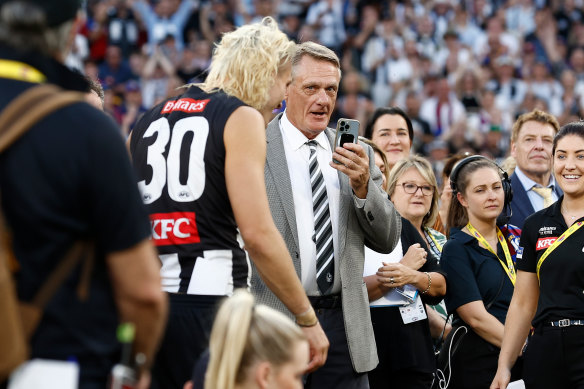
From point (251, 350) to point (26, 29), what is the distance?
1.22 meters

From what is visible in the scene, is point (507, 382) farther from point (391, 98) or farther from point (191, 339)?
point (391, 98)

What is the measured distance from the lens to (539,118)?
7441mm

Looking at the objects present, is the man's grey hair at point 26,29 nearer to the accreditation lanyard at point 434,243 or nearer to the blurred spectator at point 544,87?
the accreditation lanyard at point 434,243

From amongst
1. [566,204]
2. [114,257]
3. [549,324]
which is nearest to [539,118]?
[566,204]

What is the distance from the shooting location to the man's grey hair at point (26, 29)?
236cm

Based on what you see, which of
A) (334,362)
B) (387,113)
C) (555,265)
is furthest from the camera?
(387,113)

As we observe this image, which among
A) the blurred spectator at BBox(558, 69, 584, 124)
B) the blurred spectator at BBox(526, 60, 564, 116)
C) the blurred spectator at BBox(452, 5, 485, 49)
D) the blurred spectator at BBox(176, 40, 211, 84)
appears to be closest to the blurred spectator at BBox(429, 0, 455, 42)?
the blurred spectator at BBox(452, 5, 485, 49)

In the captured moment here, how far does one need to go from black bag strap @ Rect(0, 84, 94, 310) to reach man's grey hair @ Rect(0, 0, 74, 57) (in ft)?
0.44

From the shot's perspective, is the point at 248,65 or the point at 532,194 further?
the point at 532,194

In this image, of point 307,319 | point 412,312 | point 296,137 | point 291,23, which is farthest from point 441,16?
point 307,319

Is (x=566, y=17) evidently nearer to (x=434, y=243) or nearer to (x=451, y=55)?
(x=451, y=55)

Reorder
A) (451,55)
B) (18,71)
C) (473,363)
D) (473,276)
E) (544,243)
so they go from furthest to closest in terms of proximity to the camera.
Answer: (451,55) → (473,276) → (473,363) → (544,243) → (18,71)

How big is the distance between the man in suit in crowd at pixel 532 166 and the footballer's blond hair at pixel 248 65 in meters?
3.63

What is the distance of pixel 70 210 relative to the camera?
2.30 meters
